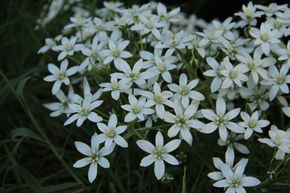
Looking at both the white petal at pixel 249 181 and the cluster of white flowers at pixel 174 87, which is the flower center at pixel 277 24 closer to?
the cluster of white flowers at pixel 174 87

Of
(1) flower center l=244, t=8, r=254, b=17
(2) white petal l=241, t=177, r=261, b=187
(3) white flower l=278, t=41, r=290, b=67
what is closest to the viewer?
(2) white petal l=241, t=177, r=261, b=187

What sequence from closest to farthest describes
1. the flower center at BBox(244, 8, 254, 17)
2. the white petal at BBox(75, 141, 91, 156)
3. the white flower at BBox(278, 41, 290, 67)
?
1. the white petal at BBox(75, 141, 91, 156)
2. the white flower at BBox(278, 41, 290, 67)
3. the flower center at BBox(244, 8, 254, 17)

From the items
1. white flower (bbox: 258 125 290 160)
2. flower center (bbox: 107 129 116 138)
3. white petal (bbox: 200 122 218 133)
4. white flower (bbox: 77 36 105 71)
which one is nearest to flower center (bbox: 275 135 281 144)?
white flower (bbox: 258 125 290 160)

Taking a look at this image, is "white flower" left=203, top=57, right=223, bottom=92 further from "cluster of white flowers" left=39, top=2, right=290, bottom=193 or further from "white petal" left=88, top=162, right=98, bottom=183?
"white petal" left=88, top=162, right=98, bottom=183

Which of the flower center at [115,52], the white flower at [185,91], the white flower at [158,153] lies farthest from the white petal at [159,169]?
the flower center at [115,52]

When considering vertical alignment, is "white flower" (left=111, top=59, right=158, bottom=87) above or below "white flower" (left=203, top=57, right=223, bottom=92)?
above

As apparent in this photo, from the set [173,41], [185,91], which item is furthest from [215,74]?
[173,41]

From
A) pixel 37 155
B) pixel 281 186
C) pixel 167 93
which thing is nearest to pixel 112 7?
pixel 167 93

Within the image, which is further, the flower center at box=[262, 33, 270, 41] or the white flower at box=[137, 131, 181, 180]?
the flower center at box=[262, 33, 270, 41]

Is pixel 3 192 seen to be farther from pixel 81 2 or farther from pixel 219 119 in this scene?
pixel 81 2
